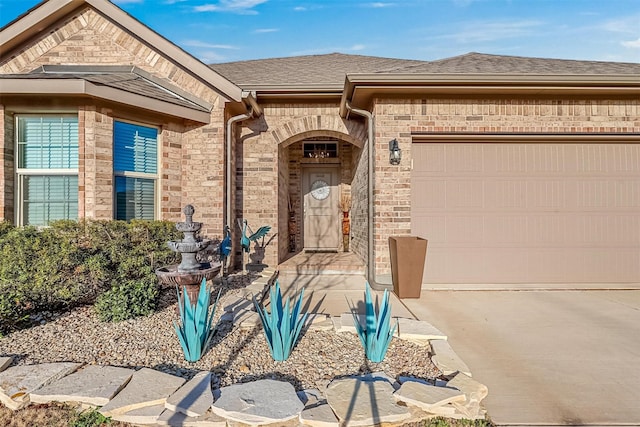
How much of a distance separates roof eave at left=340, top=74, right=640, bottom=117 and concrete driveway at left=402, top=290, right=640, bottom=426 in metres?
3.05

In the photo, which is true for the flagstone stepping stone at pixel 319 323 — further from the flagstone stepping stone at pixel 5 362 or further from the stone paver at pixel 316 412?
the flagstone stepping stone at pixel 5 362

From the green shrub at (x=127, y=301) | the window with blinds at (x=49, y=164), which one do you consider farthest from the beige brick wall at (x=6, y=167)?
the green shrub at (x=127, y=301)

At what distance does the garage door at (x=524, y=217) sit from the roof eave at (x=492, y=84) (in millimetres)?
850

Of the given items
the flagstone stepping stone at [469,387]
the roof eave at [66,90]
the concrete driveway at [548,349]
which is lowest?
the concrete driveway at [548,349]

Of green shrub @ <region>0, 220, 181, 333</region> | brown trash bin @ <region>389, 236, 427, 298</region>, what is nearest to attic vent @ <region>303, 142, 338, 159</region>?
brown trash bin @ <region>389, 236, 427, 298</region>

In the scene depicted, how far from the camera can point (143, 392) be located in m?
2.07

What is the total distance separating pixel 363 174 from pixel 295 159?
8.53ft

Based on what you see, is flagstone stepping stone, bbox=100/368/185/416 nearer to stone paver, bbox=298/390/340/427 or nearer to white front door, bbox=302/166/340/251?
→ stone paver, bbox=298/390/340/427

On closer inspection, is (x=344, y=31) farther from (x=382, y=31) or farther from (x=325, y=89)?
(x=325, y=89)

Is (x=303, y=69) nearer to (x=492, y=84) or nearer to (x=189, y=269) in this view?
(x=492, y=84)

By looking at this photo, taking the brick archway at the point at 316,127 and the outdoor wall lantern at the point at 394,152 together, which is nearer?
the outdoor wall lantern at the point at 394,152

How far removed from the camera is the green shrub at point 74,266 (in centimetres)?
337

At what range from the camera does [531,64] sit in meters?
5.94

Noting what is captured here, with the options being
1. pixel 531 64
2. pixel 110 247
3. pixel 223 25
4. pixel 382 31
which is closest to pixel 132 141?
pixel 110 247
